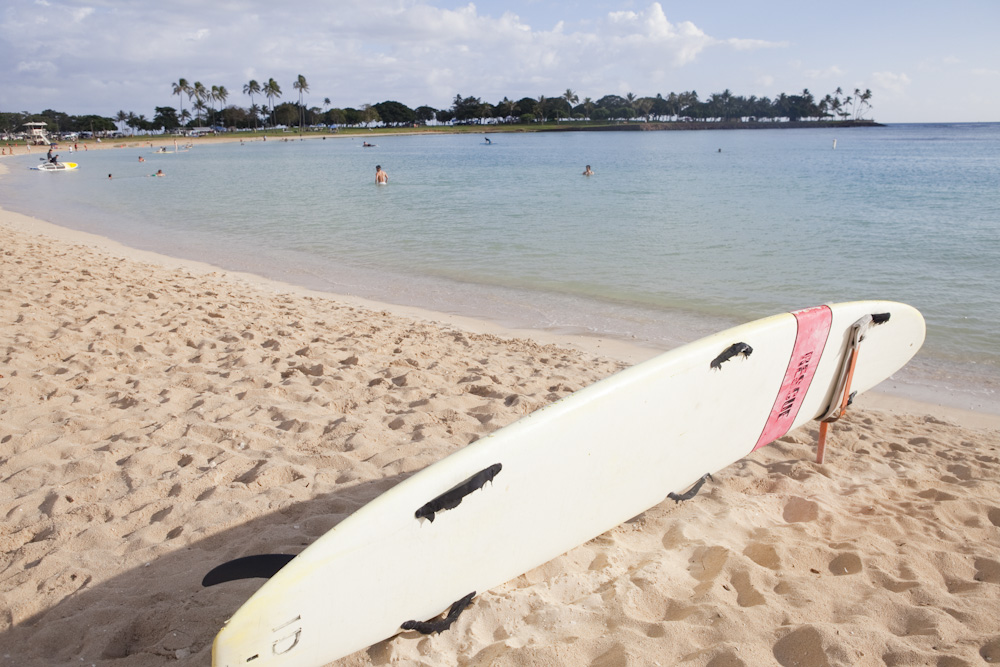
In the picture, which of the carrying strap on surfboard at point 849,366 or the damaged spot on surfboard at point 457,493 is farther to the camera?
the carrying strap on surfboard at point 849,366

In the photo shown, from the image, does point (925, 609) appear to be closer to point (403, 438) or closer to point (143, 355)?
point (403, 438)

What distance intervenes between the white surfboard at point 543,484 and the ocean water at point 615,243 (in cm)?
306

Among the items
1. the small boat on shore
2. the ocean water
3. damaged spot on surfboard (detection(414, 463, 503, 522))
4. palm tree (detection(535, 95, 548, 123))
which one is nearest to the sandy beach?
damaged spot on surfboard (detection(414, 463, 503, 522))

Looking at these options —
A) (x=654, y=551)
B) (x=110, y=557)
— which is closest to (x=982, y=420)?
(x=654, y=551)

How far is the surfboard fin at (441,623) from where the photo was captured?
83.7 inches

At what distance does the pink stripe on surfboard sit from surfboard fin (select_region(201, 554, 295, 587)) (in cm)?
241

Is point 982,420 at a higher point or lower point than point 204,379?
lower

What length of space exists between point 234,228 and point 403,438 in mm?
13285

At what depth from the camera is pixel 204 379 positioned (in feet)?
14.6

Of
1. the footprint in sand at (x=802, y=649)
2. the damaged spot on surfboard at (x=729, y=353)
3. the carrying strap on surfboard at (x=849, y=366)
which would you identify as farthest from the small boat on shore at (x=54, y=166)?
the footprint in sand at (x=802, y=649)

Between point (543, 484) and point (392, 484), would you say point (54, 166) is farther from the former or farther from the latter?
point (543, 484)

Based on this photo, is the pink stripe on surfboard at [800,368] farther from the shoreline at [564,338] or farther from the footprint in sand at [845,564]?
the shoreline at [564,338]

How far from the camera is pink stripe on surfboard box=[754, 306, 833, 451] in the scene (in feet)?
10.2

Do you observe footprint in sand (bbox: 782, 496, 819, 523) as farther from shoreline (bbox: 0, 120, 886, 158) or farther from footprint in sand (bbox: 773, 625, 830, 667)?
shoreline (bbox: 0, 120, 886, 158)
